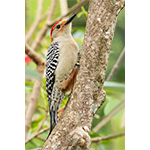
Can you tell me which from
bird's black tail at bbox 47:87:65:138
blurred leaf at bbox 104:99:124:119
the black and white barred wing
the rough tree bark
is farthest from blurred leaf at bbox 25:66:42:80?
blurred leaf at bbox 104:99:124:119

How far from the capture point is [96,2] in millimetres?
1543

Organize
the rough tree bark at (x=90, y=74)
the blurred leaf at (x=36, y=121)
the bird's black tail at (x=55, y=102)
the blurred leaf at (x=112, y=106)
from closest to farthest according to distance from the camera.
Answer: the rough tree bark at (x=90, y=74) < the bird's black tail at (x=55, y=102) < the blurred leaf at (x=112, y=106) < the blurred leaf at (x=36, y=121)

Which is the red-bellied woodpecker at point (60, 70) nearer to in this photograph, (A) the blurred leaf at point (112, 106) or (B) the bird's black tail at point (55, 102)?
(B) the bird's black tail at point (55, 102)

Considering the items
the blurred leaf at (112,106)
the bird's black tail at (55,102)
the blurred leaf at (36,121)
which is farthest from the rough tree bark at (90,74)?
the blurred leaf at (36,121)

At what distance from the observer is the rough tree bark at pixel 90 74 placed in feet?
4.92

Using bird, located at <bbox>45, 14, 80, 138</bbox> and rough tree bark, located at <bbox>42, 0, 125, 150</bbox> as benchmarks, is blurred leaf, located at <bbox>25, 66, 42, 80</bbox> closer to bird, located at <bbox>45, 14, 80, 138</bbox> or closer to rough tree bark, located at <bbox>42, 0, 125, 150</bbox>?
rough tree bark, located at <bbox>42, 0, 125, 150</bbox>

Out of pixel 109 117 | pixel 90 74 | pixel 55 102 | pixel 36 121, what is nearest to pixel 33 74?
pixel 90 74

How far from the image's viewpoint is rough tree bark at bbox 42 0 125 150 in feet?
4.92

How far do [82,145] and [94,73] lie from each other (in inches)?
19.7

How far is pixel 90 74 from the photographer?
59.9 inches

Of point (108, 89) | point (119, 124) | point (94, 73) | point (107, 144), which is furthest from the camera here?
point (119, 124)

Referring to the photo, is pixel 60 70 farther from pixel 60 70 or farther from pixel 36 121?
pixel 36 121
